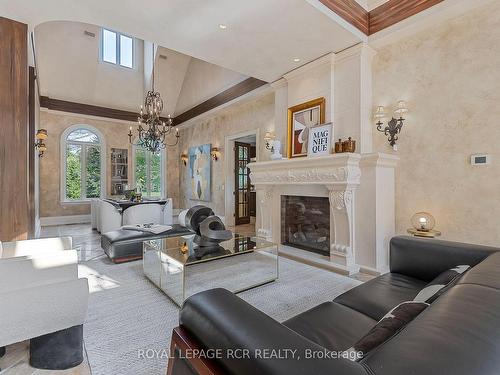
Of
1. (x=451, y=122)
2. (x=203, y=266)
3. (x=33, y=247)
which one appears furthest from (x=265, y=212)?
(x=33, y=247)

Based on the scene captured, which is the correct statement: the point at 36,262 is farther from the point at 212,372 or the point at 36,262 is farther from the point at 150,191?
the point at 150,191

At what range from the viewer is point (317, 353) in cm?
65

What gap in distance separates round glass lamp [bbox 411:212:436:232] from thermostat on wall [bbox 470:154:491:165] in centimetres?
74

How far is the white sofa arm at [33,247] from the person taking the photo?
2.27m

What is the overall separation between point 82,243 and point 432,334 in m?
5.75

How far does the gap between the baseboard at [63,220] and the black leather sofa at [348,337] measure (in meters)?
8.28

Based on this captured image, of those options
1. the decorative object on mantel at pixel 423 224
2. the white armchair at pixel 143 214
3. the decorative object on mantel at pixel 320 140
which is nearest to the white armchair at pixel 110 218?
the white armchair at pixel 143 214

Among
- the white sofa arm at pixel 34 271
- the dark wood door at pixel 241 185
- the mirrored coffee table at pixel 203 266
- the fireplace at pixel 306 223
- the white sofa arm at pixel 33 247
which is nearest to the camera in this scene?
the white sofa arm at pixel 34 271

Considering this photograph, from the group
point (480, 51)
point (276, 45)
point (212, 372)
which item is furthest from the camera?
point (276, 45)

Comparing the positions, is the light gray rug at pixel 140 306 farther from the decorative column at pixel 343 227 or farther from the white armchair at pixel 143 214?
the white armchair at pixel 143 214

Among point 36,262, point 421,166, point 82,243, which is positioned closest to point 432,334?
point 36,262

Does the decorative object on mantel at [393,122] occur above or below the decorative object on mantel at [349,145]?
above

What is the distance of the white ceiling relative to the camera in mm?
2918

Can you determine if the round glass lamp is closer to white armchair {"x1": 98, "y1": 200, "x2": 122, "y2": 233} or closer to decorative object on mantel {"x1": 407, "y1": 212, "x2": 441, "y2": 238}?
decorative object on mantel {"x1": 407, "y1": 212, "x2": 441, "y2": 238}
